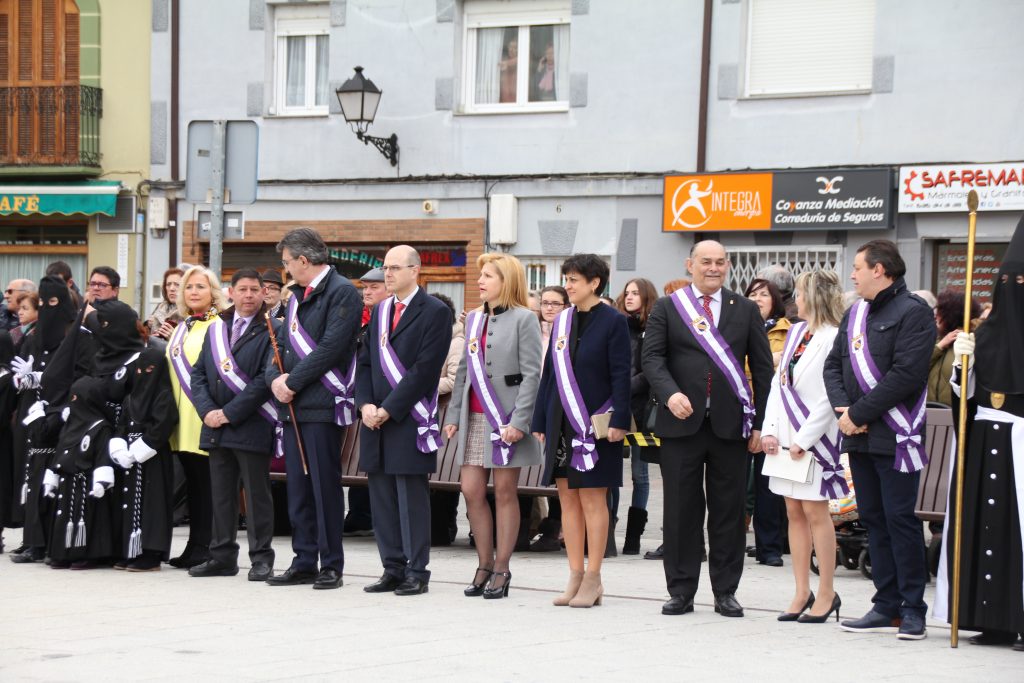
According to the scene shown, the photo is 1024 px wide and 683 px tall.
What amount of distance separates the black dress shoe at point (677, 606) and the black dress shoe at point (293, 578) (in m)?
2.35

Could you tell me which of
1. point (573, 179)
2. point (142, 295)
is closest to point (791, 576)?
point (573, 179)

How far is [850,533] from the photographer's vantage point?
35.4 ft

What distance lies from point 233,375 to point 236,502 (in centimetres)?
83

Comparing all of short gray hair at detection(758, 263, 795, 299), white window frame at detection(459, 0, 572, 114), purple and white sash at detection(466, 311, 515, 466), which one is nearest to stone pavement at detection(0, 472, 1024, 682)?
purple and white sash at detection(466, 311, 515, 466)

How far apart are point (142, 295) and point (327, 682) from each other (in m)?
16.2

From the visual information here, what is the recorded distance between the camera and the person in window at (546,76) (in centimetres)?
1998

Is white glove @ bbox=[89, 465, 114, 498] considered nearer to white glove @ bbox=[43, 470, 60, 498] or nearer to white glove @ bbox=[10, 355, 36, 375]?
white glove @ bbox=[43, 470, 60, 498]

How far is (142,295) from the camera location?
72.7 feet

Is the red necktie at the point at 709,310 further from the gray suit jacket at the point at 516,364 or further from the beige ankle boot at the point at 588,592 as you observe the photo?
the beige ankle boot at the point at 588,592

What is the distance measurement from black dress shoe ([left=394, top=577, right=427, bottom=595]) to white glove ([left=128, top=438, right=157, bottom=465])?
203 centimetres

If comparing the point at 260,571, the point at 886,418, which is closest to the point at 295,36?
the point at 260,571

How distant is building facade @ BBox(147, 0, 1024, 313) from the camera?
1777 cm

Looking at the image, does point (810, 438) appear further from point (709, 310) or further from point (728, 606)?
point (728, 606)

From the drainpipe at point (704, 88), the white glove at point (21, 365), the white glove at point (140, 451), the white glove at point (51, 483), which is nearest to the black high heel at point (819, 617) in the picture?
the white glove at point (140, 451)
